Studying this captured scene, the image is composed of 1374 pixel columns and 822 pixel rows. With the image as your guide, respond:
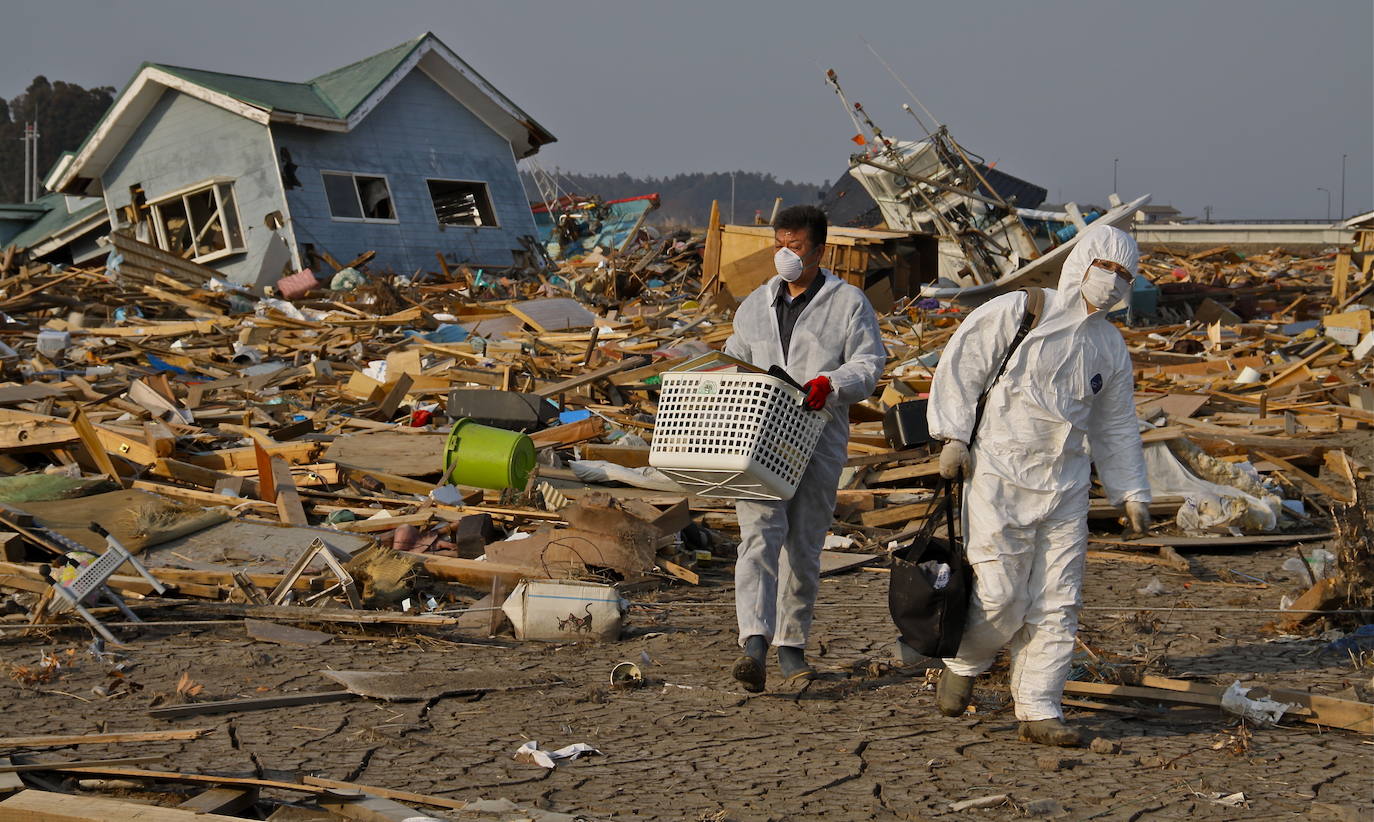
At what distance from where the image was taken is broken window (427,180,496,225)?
936 inches

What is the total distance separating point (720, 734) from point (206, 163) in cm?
1961

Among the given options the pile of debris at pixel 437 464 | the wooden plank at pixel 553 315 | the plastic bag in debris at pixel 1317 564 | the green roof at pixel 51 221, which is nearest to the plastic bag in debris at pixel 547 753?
the pile of debris at pixel 437 464

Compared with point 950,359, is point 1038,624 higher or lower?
lower

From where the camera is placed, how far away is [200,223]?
2228cm

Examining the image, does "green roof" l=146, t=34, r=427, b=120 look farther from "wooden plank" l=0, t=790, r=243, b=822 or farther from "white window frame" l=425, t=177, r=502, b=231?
"wooden plank" l=0, t=790, r=243, b=822

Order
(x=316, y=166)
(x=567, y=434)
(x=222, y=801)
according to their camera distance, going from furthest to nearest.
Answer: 1. (x=316, y=166)
2. (x=567, y=434)
3. (x=222, y=801)

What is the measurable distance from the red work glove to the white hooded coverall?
0.18m

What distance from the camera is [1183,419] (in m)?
10.8

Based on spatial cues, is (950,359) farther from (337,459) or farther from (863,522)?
(337,459)

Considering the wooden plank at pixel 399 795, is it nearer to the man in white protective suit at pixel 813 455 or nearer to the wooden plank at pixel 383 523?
the man in white protective suit at pixel 813 455

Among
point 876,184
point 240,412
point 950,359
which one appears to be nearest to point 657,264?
point 876,184

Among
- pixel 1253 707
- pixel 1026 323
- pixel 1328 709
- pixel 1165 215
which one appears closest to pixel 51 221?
pixel 1026 323

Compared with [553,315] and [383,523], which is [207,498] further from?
[553,315]

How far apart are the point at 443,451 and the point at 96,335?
8.00 meters
